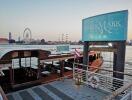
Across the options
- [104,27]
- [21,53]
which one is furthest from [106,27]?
[21,53]

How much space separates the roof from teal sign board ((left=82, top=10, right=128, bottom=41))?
3.30 m

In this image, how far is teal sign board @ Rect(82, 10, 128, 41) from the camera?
7.47 meters

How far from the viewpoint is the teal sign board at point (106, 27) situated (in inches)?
294

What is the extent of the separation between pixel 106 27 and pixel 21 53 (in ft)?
19.7

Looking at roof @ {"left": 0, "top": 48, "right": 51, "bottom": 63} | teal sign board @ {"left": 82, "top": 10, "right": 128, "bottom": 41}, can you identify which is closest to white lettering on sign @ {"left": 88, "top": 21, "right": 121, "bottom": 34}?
teal sign board @ {"left": 82, "top": 10, "right": 128, "bottom": 41}

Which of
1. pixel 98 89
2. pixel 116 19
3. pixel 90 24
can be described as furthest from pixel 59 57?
pixel 116 19

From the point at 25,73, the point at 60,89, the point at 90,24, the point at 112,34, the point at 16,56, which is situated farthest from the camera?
the point at 25,73

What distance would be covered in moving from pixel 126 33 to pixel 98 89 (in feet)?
10.2

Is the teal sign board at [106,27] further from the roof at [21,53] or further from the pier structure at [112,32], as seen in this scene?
the roof at [21,53]

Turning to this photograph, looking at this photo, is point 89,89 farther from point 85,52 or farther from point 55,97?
point 85,52

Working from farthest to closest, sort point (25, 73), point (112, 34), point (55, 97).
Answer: point (25, 73) → point (112, 34) → point (55, 97)

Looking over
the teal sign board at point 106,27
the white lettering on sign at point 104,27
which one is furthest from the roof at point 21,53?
the white lettering on sign at point 104,27

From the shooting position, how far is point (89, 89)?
8336 mm

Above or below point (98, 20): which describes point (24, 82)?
below
